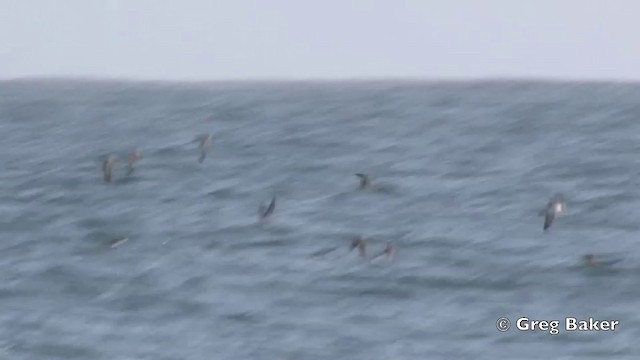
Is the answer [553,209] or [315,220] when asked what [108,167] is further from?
[553,209]

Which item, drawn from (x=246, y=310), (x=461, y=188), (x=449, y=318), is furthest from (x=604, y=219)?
(x=246, y=310)

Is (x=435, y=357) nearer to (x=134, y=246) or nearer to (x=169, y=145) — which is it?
(x=134, y=246)

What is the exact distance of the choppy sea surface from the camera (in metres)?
4.71

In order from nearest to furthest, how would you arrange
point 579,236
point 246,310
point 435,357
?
1. point 435,357
2. point 246,310
3. point 579,236

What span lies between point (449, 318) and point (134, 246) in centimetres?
117

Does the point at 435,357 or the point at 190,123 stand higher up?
the point at 190,123

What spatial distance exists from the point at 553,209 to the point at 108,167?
1634 mm

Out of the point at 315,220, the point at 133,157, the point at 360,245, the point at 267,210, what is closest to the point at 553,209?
the point at 360,245

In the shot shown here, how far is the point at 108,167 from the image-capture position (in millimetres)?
5914

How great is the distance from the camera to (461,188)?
18.6ft

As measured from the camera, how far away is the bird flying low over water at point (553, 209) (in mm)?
5383

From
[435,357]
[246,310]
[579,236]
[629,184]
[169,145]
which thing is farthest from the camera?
[169,145]

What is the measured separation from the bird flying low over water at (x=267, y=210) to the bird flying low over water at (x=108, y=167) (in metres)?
0.62

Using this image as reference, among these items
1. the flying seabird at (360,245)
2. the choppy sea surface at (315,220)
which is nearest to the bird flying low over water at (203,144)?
the choppy sea surface at (315,220)
